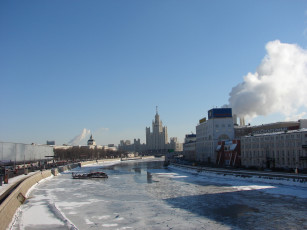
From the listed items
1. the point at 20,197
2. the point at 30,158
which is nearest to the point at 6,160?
the point at 30,158

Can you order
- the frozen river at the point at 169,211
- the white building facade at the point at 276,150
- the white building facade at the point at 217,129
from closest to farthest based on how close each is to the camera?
1. the frozen river at the point at 169,211
2. the white building facade at the point at 276,150
3. the white building facade at the point at 217,129

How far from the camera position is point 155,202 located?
36625 millimetres

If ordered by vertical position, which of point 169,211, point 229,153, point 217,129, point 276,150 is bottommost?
point 169,211

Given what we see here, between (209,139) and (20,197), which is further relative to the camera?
(209,139)

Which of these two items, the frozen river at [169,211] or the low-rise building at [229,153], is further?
the low-rise building at [229,153]

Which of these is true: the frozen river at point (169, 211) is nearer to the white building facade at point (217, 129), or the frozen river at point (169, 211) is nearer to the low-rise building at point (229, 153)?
the low-rise building at point (229, 153)

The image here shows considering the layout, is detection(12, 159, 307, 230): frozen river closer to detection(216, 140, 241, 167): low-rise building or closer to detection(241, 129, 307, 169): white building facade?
detection(241, 129, 307, 169): white building facade

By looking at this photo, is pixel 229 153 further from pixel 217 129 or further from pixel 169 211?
pixel 169 211

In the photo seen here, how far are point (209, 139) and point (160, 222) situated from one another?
292 ft

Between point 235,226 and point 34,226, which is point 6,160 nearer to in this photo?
point 34,226

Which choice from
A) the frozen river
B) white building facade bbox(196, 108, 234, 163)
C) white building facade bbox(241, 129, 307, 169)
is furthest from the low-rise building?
the frozen river

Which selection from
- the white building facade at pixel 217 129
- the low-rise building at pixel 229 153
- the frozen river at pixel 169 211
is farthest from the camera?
the white building facade at pixel 217 129

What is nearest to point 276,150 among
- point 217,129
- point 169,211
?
point 217,129

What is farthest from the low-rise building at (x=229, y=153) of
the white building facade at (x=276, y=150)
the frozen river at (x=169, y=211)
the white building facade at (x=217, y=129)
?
the frozen river at (x=169, y=211)
